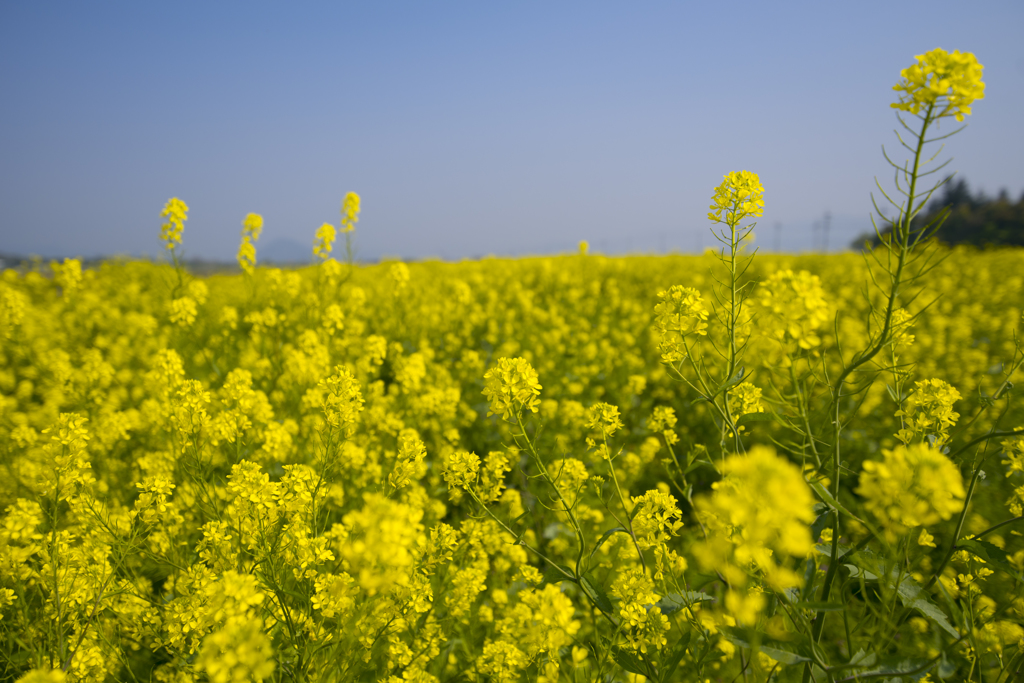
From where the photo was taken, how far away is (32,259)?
9328 millimetres

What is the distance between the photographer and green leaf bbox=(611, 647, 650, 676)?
143 centimetres

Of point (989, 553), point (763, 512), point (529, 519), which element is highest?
point (763, 512)

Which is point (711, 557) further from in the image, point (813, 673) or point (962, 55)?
point (962, 55)

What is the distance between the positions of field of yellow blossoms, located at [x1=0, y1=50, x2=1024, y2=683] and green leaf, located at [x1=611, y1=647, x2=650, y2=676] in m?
0.01

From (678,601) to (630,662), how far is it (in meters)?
0.24

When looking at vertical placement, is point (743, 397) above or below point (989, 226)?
below

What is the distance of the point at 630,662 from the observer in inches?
57.9

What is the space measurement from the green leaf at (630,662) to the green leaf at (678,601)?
173mm

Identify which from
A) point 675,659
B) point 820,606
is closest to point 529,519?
point 675,659

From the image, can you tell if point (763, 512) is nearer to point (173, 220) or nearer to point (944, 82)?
point (944, 82)

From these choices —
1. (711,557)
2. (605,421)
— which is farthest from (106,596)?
(711,557)

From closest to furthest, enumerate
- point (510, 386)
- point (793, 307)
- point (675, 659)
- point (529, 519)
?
point (793, 307), point (675, 659), point (510, 386), point (529, 519)

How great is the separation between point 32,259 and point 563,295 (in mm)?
10427

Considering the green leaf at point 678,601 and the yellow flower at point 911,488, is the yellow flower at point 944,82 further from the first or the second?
the green leaf at point 678,601
